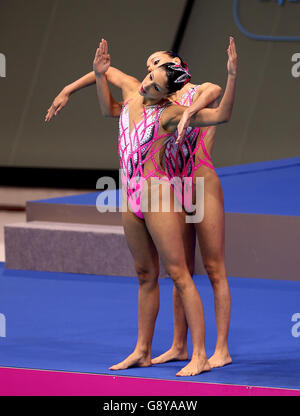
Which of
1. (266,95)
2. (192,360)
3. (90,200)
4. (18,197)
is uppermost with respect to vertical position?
(266,95)

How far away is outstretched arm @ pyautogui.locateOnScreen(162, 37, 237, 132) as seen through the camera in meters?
3.63

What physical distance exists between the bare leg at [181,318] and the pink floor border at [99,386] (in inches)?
19.8

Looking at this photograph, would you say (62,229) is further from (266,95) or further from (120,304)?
(266,95)

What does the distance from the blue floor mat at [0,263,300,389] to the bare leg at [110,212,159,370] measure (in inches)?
2.8

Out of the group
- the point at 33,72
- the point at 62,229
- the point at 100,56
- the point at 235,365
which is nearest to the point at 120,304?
the point at 62,229

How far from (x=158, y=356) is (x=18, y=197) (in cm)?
692

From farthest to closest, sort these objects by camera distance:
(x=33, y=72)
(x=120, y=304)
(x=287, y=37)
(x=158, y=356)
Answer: (x=33, y=72) < (x=287, y=37) < (x=120, y=304) < (x=158, y=356)

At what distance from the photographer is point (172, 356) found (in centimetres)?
419

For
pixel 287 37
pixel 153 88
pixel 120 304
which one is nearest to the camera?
pixel 153 88

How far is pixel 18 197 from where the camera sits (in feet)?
36.0

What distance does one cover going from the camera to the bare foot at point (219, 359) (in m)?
4.06
